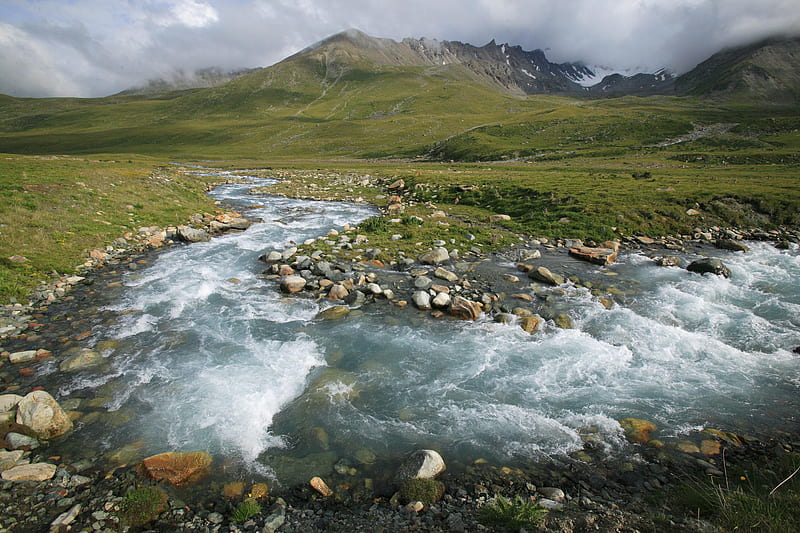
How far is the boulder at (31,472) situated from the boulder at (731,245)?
29642 mm

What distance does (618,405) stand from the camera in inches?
344

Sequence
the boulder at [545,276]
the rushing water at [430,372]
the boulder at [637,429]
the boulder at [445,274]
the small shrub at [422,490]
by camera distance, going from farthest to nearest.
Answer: the boulder at [445,274]
the boulder at [545,276]
the rushing water at [430,372]
the boulder at [637,429]
the small shrub at [422,490]

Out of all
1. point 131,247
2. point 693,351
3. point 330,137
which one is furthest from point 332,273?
point 330,137

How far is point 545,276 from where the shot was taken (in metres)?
15.9

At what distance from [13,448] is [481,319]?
40.4 feet

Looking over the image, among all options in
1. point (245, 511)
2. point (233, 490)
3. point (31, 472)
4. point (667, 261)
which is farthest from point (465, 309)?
point (667, 261)

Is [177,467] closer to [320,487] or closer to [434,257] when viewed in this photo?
[320,487]

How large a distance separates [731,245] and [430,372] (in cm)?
2162

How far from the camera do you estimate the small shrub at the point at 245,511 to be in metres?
5.75

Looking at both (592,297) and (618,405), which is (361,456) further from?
(592,297)

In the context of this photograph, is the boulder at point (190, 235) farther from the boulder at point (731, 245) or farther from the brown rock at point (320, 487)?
the boulder at point (731, 245)

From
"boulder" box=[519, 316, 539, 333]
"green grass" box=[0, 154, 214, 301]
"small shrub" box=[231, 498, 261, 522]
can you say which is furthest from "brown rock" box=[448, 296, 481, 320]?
"green grass" box=[0, 154, 214, 301]

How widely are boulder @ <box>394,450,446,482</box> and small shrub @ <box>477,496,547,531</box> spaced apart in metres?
1.25

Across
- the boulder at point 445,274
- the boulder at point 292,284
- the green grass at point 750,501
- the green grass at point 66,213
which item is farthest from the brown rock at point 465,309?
the green grass at point 66,213
